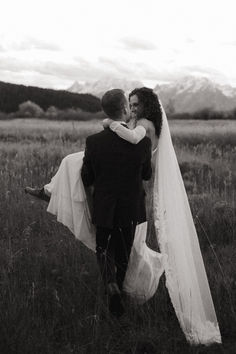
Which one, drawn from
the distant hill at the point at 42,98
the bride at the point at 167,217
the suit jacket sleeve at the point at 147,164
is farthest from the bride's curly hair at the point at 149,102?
the distant hill at the point at 42,98

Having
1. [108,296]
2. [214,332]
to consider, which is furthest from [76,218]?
[214,332]

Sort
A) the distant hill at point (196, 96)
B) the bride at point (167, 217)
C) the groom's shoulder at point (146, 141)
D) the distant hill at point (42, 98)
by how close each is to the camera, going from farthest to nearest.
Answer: the distant hill at point (196, 96), the distant hill at point (42, 98), the bride at point (167, 217), the groom's shoulder at point (146, 141)

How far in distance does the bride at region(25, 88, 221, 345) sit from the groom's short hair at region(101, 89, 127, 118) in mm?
209

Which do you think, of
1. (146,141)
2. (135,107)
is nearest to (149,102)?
(135,107)

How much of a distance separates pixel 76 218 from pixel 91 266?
889mm

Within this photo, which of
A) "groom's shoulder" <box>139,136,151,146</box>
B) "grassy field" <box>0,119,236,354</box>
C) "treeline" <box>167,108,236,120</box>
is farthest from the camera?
"treeline" <box>167,108,236,120</box>

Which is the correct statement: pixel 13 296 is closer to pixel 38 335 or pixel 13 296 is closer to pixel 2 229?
pixel 38 335

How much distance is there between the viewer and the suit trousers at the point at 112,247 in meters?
3.71

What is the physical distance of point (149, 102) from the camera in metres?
3.76

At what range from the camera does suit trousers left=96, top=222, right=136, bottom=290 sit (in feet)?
12.2

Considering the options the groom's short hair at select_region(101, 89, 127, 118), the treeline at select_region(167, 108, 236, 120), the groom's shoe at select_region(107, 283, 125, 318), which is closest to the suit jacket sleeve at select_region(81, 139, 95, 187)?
the groom's short hair at select_region(101, 89, 127, 118)

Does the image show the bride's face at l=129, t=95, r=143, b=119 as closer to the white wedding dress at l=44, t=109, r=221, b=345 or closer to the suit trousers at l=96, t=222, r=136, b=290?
the white wedding dress at l=44, t=109, r=221, b=345

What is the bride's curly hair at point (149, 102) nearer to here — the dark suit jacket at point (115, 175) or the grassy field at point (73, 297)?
the dark suit jacket at point (115, 175)

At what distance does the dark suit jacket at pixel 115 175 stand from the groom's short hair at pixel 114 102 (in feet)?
0.42
